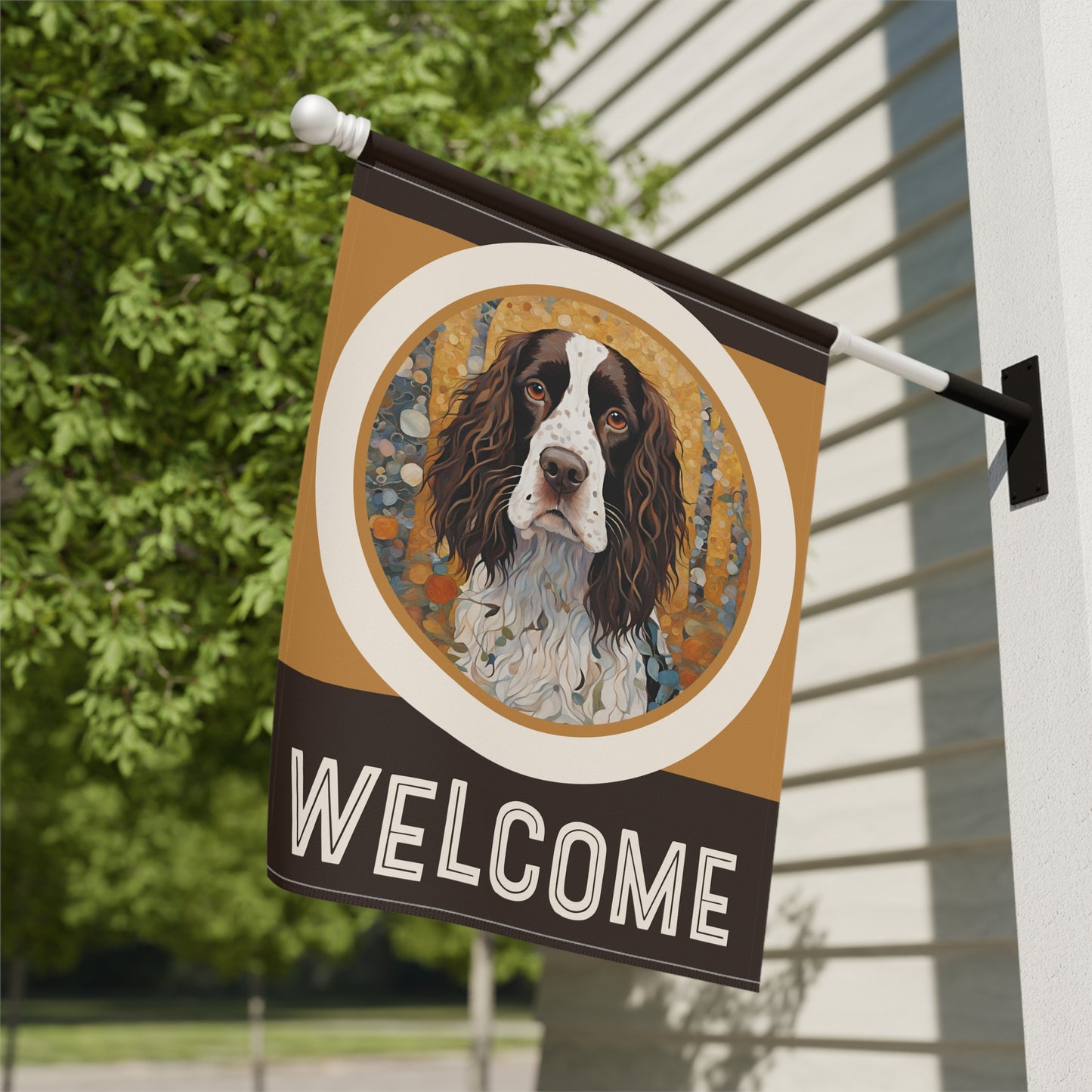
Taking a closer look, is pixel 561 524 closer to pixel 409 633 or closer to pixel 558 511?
pixel 558 511

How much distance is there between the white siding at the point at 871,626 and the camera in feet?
15.0

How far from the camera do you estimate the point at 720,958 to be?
2.58 metres

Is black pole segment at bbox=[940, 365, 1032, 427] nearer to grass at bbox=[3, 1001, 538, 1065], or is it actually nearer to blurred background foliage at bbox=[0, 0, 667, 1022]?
blurred background foliage at bbox=[0, 0, 667, 1022]

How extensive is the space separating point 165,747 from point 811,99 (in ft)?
14.0

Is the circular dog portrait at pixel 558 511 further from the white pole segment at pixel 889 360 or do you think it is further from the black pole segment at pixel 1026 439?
the black pole segment at pixel 1026 439

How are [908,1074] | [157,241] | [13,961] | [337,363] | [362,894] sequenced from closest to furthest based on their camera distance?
1. [362,894]
2. [337,363]
3. [908,1074]
4. [157,241]
5. [13,961]

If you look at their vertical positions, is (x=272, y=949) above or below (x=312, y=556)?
above

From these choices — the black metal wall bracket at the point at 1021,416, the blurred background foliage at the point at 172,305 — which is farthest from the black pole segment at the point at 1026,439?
the blurred background foliage at the point at 172,305

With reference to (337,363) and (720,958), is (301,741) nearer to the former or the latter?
(337,363)

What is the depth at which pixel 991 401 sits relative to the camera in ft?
9.31

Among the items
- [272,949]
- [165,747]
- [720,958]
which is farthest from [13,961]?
[720,958]

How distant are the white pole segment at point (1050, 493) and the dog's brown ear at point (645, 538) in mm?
827

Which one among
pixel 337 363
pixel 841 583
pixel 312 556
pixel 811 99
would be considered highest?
pixel 811 99

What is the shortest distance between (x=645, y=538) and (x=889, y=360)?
2.51ft
